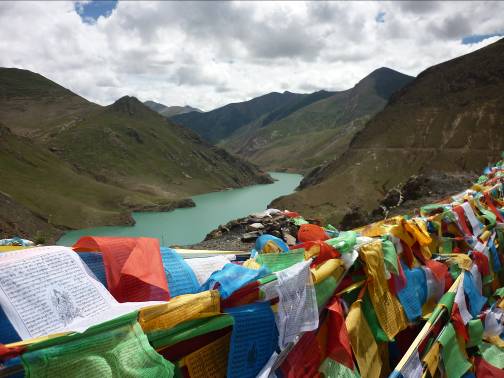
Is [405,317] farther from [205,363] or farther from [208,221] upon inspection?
[208,221]

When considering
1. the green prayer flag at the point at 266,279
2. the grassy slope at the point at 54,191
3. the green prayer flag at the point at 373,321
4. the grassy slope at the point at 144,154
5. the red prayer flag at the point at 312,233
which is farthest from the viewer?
the grassy slope at the point at 144,154

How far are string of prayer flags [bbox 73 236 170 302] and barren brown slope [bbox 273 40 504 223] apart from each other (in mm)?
44520

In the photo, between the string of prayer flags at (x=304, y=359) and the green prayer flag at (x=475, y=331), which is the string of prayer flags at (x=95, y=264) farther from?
the green prayer flag at (x=475, y=331)

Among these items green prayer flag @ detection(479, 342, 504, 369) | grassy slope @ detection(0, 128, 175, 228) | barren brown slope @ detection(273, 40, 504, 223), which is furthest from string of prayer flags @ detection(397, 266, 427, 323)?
grassy slope @ detection(0, 128, 175, 228)

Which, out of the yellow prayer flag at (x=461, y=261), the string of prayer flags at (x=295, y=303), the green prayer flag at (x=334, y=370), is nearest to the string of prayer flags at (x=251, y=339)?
the string of prayer flags at (x=295, y=303)

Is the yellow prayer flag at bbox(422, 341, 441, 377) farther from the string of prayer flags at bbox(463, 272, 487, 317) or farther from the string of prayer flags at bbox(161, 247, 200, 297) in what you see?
the string of prayer flags at bbox(161, 247, 200, 297)

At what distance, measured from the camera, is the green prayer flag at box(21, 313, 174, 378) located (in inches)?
56.9

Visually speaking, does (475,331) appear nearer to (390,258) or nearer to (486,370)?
(486,370)

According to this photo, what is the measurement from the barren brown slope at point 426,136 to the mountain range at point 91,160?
2889 cm

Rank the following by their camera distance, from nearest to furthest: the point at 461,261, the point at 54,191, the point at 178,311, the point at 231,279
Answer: the point at 178,311
the point at 231,279
the point at 461,261
the point at 54,191

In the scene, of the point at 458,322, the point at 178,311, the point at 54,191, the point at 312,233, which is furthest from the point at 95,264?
the point at 54,191

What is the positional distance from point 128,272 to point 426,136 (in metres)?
73.3

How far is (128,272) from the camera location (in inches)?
84.4

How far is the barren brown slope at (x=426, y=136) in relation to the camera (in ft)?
185
